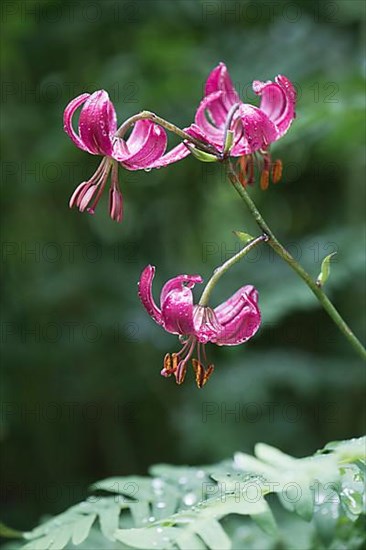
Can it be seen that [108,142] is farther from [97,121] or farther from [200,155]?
[200,155]

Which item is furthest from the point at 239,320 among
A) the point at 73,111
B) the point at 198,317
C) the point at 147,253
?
the point at 147,253

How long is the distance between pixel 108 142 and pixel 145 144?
53mm

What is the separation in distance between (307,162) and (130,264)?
77cm

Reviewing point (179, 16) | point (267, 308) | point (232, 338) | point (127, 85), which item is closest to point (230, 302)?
point (232, 338)

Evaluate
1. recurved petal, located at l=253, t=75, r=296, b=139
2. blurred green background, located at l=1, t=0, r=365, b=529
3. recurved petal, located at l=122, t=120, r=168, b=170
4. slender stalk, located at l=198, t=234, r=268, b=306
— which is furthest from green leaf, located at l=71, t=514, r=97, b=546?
blurred green background, located at l=1, t=0, r=365, b=529

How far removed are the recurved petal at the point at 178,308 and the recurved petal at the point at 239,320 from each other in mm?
43

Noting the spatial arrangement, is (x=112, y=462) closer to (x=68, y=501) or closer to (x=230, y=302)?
(x=68, y=501)

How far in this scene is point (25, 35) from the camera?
3.00 m

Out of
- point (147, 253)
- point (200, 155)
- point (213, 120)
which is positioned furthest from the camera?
point (147, 253)

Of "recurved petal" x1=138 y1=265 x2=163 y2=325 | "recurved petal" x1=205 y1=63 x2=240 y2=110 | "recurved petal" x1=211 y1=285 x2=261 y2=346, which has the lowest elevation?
"recurved petal" x1=211 y1=285 x2=261 y2=346

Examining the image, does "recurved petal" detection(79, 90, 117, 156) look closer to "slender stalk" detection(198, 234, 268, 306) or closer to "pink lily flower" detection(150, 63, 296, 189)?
"pink lily flower" detection(150, 63, 296, 189)

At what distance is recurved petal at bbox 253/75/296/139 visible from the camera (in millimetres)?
1193

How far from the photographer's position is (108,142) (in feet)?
3.62

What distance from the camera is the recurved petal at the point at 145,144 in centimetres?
113
